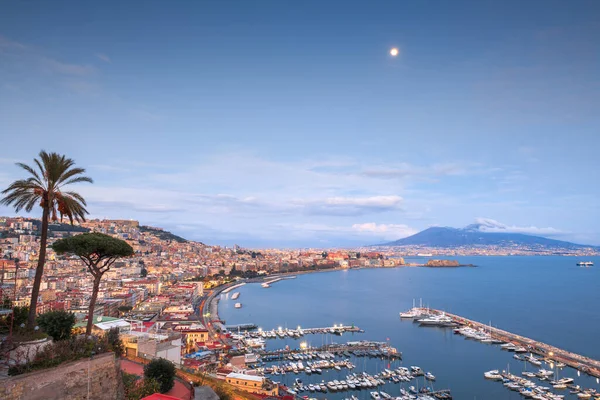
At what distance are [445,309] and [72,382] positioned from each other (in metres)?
31.4

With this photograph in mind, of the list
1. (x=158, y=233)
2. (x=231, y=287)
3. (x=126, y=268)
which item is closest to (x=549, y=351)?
(x=231, y=287)

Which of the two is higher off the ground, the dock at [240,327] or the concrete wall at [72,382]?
the concrete wall at [72,382]

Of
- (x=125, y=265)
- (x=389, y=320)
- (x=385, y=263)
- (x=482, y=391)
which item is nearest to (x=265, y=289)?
(x=125, y=265)

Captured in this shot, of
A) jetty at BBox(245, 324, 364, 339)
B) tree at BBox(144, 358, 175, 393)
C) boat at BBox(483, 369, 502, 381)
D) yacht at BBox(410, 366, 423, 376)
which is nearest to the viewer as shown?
tree at BBox(144, 358, 175, 393)

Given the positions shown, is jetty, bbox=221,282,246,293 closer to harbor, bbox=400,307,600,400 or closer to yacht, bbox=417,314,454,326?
yacht, bbox=417,314,454,326

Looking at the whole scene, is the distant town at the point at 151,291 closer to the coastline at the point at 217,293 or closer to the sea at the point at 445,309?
the coastline at the point at 217,293

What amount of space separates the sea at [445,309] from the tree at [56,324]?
1046 cm

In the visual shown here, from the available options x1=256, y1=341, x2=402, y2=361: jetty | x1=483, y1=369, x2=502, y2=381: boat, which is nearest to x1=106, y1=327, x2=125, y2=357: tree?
x1=256, y1=341, x2=402, y2=361: jetty

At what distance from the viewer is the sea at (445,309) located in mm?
15505

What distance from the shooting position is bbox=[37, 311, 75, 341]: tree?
14.4 ft

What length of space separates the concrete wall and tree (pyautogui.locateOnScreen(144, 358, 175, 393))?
3.04 ft

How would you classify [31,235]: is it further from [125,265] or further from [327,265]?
[327,265]

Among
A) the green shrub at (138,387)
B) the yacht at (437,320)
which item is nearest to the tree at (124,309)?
the yacht at (437,320)

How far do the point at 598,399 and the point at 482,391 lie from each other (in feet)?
11.2
